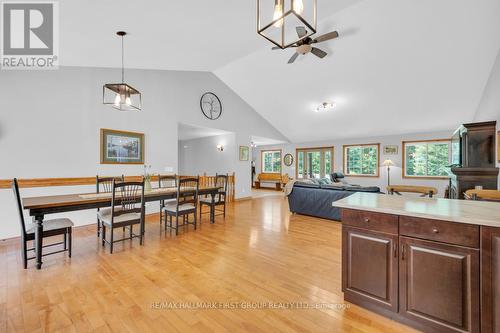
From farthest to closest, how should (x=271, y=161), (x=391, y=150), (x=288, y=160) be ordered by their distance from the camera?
1. (x=271, y=161)
2. (x=288, y=160)
3. (x=391, y=150)

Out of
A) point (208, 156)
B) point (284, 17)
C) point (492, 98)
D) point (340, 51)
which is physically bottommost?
point (208, 156)

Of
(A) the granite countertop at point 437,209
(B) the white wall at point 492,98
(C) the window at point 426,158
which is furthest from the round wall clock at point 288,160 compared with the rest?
(A) the granite countertop at point 437,209

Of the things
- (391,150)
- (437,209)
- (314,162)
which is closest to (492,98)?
(391,150)

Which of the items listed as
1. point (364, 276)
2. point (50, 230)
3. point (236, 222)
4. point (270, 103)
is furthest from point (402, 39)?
point (50, 230)

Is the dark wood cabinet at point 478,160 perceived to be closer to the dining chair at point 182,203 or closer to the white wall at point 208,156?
the dining chair at point 182,203

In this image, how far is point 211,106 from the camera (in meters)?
6.69

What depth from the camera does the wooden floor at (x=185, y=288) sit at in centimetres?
174

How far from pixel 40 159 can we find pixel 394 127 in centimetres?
955

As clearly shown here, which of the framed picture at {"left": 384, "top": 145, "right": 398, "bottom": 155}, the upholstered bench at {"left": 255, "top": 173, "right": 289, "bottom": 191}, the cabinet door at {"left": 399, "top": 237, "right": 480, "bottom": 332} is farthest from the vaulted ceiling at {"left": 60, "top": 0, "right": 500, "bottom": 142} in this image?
the upholstered bench at {"left": 255, "top": 173, "right": 289, "bottom": 191}

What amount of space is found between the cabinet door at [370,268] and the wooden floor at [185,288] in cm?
14

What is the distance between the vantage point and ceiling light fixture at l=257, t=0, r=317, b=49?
1444 mm

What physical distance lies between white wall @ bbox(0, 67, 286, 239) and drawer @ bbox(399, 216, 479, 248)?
5.04 metres

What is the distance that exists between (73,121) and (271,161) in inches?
355

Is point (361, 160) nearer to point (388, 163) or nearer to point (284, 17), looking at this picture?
point (388, 163)
